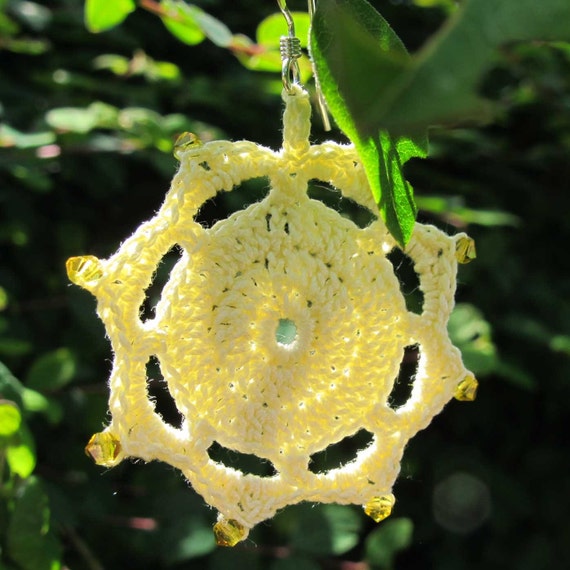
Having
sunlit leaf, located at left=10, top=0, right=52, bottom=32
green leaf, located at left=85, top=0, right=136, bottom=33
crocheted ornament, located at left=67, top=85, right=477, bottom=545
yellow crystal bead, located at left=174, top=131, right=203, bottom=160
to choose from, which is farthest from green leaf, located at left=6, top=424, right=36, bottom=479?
sunlit leaf, located at left=10, top=0, right=52, bottom=32

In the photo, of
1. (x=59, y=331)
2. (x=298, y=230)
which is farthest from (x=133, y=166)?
(x=298, y=230)

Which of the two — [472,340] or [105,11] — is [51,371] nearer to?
[105,11]

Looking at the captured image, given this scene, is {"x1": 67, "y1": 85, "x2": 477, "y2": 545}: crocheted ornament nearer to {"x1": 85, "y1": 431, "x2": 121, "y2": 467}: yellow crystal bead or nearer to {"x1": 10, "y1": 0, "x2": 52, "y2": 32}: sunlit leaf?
{"x1": 85, "y1": 431, "x2": 121, "y2": 467}: yellow crystal bead

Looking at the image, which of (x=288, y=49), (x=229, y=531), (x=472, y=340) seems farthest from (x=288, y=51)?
(x=472, y=340)

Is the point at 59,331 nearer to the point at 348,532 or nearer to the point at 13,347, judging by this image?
the point at 13,347

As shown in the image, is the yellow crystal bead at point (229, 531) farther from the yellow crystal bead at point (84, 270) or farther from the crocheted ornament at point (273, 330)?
the yellow crystal bead at point (84, 270)

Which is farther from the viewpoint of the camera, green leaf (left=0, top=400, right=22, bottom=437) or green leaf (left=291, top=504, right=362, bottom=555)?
green leaf (left=291, top=504, right=362, bottom=555)
